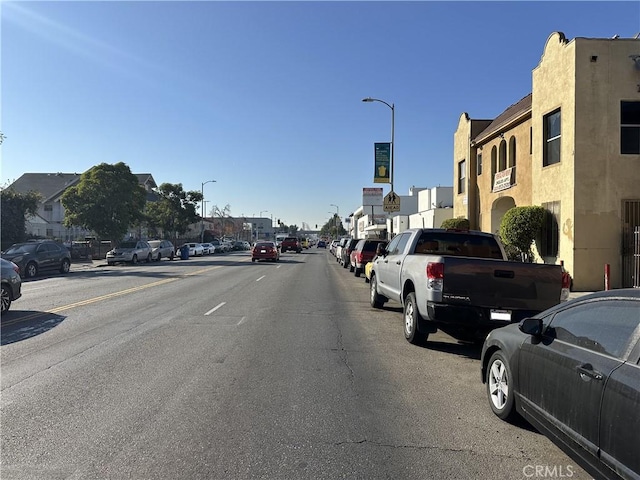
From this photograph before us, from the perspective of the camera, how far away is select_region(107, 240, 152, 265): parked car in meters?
34.6

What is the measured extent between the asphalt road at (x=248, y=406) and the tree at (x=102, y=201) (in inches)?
1205

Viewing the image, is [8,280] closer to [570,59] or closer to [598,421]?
[598,421]

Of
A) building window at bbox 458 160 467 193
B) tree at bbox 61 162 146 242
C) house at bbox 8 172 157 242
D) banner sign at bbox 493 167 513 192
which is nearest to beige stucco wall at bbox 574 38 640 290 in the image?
banner sign at bbox 493 167 513 192

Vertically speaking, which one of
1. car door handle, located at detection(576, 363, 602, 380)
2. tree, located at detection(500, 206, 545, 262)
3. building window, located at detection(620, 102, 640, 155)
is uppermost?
building window, located at detection(620, 102, 640, 155)

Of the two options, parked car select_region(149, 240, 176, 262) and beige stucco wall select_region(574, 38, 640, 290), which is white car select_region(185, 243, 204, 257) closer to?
parked car select_region(149, 240, 176, 262)

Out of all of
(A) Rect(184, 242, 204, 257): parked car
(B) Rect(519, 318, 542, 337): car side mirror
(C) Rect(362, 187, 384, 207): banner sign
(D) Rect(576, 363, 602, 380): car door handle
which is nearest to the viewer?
(D) Rect(576, 363, 602, 380): car door handle

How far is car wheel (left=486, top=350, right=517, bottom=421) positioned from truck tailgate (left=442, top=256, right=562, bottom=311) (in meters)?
2.11

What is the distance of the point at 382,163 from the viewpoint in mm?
31094

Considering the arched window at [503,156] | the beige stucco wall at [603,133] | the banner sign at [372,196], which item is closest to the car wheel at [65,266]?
the arched window at [503,156]

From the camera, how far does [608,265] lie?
48.5 ft

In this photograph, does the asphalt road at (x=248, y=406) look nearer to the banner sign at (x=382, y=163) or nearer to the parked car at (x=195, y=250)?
the banner sign at (x=382, y=163)

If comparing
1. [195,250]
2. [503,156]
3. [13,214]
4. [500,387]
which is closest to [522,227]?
[503,156]

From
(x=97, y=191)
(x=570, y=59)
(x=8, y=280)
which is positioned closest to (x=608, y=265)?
(x=570, y=59)

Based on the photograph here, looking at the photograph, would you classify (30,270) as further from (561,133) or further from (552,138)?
(561,133)
